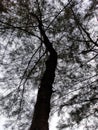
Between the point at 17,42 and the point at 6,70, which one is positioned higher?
the point at 17,42

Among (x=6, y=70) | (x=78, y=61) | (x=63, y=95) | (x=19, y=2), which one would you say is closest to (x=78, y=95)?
(x=63, y=95)

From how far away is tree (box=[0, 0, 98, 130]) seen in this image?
3443mm

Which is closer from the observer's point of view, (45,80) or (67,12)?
(45,80)

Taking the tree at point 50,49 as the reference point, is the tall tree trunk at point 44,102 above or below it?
below

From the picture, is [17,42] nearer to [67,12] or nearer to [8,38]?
[8,38]

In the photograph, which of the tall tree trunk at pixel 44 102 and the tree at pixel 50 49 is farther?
the tree at pixel 50 49

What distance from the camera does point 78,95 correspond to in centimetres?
383

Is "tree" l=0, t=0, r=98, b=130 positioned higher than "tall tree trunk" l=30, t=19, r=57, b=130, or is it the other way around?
"tree" l=0, t=0, r=98, b=130

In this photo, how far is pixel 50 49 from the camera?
11.0ft

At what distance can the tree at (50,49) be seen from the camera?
3443 millimetres

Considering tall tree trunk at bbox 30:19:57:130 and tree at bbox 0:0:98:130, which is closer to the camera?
tall tree trunk at bbox 30:19:57:130

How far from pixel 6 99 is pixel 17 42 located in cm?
92

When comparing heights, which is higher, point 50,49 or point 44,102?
point 50,49

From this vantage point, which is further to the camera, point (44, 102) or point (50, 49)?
point (50, 49)
